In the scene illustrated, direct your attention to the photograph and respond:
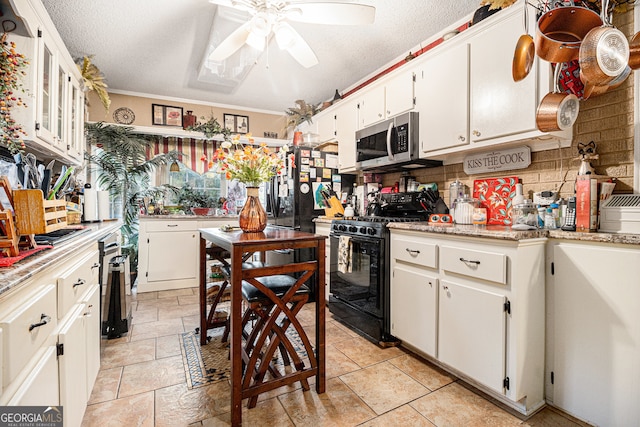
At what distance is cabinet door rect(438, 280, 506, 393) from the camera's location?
158 centimetres

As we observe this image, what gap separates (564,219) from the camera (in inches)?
67.2

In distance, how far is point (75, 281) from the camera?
1.29m

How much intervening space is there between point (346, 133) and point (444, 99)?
1.29 meters

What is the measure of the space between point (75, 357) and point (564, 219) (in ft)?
8.18

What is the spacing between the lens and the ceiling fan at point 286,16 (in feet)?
6.07

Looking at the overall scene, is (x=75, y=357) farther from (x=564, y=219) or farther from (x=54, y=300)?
(x=564, y=219)

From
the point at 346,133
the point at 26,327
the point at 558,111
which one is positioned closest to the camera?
the point at 26,327

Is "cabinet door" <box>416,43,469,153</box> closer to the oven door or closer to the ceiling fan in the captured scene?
the ceiling fan

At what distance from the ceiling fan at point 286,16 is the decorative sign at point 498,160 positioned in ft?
4.22

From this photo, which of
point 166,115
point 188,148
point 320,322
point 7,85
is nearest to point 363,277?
point 320,322

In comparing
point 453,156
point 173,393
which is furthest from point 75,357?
Result: point 453,156

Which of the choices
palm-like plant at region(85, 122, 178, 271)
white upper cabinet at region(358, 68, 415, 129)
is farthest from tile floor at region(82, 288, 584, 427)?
palm-like plant at region(85, 122, 178, 271)

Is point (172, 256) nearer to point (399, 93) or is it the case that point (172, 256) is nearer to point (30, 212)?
point (30, 212)

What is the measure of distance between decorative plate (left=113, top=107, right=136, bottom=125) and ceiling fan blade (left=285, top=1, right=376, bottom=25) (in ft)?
10.3
